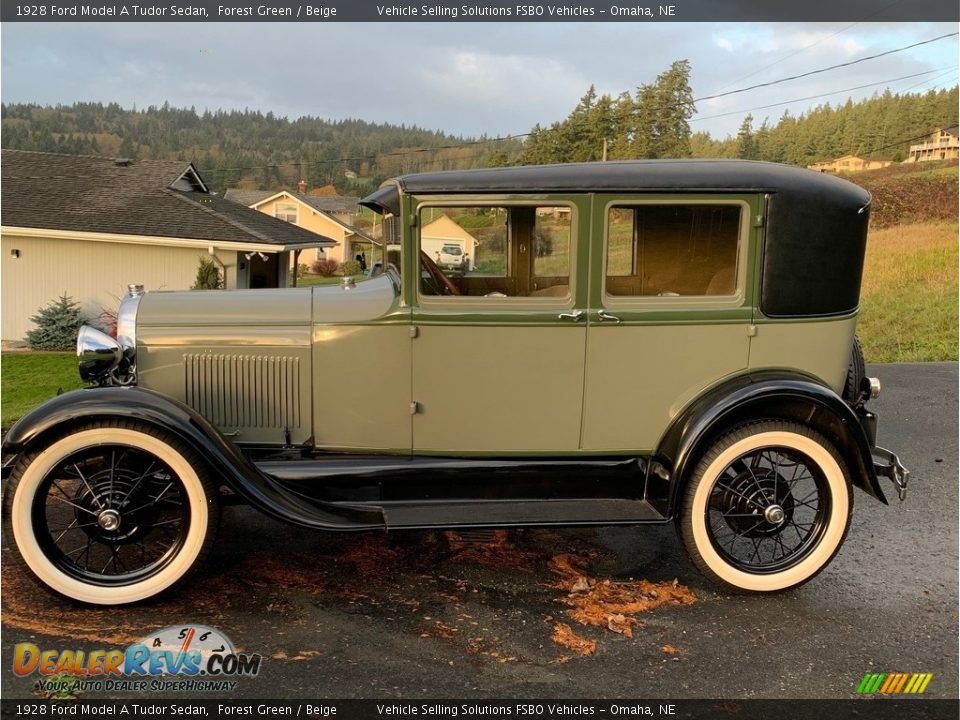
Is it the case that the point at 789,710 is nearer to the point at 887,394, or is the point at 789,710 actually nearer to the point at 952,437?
the point at 952,437

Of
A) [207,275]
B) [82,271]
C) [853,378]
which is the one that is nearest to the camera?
[853,378]

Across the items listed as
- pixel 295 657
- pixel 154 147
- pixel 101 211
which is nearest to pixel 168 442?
pixel 295 657

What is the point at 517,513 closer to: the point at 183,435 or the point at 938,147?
the point at 183,435

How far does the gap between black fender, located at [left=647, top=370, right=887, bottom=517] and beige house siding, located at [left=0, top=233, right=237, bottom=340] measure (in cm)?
1582

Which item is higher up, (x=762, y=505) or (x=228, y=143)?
(x=228, y=143)

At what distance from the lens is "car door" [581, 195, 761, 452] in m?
3.58

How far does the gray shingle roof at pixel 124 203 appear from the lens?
56.0 feet

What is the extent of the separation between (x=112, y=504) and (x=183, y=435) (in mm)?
531

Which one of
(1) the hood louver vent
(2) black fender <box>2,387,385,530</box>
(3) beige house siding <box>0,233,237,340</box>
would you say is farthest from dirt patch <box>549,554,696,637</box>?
(3) beige house siding <box>0,233,237,340</box>

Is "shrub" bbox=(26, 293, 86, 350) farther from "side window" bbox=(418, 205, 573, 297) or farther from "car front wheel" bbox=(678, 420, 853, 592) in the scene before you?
"car front wheel" bbox=(678, 420, 853, 592)

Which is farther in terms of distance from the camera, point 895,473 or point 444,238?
point 895,473

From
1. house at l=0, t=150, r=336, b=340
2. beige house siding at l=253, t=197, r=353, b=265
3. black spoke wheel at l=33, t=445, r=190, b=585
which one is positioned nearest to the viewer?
black spoke wheel at l=33, t=445, r=190, b=585

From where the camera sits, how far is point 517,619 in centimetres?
329

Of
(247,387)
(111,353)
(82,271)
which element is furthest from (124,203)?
(247,387)
